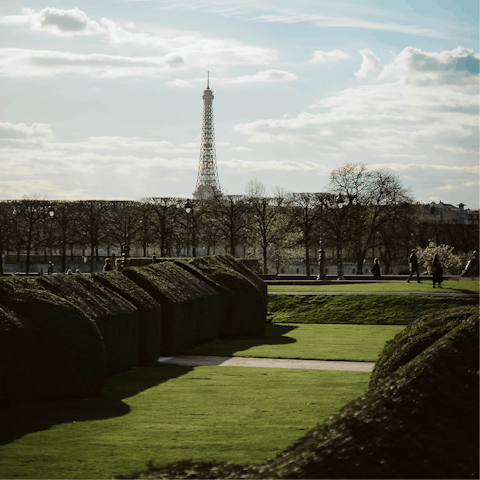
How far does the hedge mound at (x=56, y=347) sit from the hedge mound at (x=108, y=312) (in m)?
1.14

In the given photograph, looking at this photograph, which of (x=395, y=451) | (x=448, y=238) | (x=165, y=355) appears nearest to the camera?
(x=395, y=451)

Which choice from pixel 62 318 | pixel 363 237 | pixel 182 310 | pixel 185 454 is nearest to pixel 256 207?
pixel 363 237

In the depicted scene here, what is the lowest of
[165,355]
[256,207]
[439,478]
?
[165,355]

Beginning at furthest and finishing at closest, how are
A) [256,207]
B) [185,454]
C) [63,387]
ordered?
[256,207], [63,387], [185,454]

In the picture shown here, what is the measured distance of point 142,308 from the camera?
16281 millimetres

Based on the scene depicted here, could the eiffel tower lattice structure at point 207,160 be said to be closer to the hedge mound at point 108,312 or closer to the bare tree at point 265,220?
the bare tree at point 265,220

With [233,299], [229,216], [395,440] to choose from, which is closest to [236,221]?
[229,216]

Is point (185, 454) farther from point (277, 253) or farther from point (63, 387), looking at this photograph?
point (277, 253)

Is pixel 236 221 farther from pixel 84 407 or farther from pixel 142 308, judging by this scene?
pixel 84 407

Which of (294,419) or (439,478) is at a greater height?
(439,478)

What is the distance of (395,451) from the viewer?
3.79m

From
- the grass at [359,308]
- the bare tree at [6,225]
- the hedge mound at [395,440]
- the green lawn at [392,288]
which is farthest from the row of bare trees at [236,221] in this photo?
the hedge mound at [395,440]

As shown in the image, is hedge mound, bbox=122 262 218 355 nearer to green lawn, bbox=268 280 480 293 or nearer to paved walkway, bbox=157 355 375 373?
paved walkway, bbox=157 355 375 373

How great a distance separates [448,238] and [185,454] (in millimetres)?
71470
